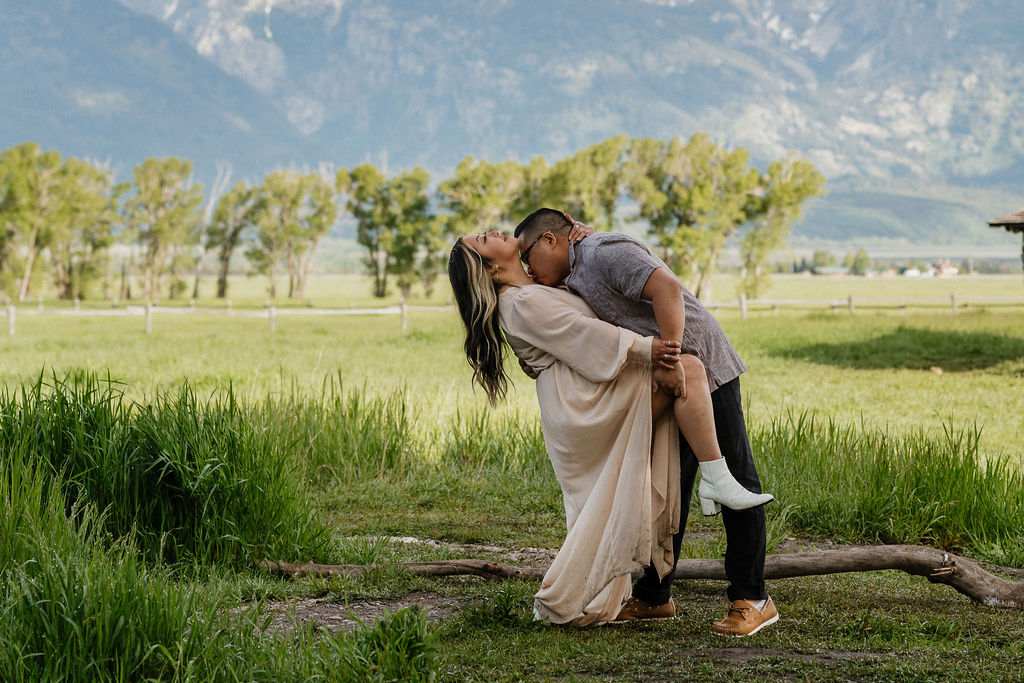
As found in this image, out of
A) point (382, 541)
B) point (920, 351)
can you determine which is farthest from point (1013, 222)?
point (382, 541)

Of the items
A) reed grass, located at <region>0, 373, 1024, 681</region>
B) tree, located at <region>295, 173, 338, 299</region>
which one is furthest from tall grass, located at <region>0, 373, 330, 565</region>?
tree, located at <region>295, 173, 338, 299</region>

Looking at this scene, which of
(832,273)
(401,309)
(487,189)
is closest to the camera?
(401,309)

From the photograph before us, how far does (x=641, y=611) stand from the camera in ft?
13.3

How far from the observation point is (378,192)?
75188mm

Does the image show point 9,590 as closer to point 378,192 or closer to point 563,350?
point 563,350

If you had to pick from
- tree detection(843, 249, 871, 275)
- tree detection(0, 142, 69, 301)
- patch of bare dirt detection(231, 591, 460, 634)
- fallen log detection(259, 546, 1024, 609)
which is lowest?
patch of bare dirt detection(231, 591, 460, 634)

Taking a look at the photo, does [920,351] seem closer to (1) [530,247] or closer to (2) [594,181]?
(1) [530,247]

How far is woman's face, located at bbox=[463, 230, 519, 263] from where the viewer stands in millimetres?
3828

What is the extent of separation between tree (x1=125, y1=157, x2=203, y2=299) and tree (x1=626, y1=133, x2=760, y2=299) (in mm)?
32774

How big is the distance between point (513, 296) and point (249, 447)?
195 cm

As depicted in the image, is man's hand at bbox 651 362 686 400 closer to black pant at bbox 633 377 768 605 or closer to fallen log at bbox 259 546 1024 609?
black pant at bbox 633 377 768 605

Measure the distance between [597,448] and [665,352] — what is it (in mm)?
499

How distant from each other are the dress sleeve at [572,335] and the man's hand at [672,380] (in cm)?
8

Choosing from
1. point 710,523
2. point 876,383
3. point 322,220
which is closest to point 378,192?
point 322,220
